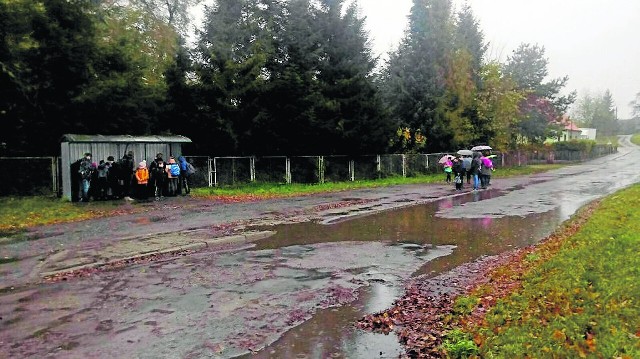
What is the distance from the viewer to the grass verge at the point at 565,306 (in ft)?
16.5

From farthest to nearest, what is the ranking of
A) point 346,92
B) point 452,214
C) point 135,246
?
point 346,92 → point 452,214 → point 135,246

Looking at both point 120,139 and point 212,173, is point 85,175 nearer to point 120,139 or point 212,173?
point 120,139

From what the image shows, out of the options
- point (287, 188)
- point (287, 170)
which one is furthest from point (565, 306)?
point (287, 170)

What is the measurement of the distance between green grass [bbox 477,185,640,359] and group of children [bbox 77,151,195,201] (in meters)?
15.7

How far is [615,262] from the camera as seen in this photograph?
320 inches

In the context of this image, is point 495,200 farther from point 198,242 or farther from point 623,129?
point 623,129

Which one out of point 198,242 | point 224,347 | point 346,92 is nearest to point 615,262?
point 224,347

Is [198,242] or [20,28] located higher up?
[20,28]

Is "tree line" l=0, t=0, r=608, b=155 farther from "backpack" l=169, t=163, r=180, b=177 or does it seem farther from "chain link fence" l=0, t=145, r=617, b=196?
"backpack" l=169, t=163, r=180, b=177

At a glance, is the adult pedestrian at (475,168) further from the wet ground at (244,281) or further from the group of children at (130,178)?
the group of children at (130,178)

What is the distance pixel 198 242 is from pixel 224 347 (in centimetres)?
627

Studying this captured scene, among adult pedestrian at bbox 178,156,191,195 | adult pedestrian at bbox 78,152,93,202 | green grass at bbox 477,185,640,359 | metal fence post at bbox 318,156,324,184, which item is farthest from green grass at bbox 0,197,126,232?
metal fence post at bbox 318,156,324,184

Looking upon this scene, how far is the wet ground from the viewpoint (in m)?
5.77

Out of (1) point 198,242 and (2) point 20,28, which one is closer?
(1) point 198,242
